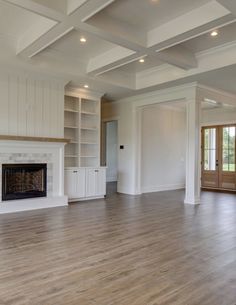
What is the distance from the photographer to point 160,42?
14.6ft

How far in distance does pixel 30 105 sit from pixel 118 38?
9.15 feet

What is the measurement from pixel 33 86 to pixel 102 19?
110 inches

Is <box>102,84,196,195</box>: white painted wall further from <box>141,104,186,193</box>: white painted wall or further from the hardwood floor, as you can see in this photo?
the hardwood floor

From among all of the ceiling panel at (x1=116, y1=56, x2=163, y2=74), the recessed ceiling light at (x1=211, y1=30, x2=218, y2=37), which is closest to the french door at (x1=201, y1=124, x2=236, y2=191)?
the ceiling panel at (x1=116, y1=56, x2=163, y2=74)

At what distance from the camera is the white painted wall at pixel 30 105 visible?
5.80 meters

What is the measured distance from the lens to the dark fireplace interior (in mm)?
5629

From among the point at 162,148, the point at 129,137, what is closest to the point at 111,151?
the point at 162,148

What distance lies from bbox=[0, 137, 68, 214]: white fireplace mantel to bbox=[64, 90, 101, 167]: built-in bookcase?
0.78 metres

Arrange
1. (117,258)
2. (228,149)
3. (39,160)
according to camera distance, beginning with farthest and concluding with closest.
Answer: (228,149)
(39,160)
(117,258)

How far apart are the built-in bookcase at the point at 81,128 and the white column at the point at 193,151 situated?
96.8 inches

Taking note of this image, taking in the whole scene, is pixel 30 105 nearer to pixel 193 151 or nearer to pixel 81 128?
pixel 81 128

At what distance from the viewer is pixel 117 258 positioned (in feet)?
10.3

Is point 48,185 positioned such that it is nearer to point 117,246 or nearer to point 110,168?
point 117,246

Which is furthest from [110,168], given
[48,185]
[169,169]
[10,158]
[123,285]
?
[123,285]
